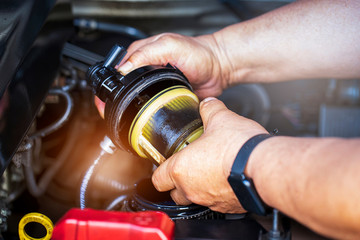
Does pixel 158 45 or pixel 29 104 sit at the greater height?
pixel 158 45

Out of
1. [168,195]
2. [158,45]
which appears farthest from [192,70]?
[168,195]

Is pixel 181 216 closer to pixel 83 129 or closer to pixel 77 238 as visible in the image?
pixel 77 238

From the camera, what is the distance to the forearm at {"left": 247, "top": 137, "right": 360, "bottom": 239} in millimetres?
499

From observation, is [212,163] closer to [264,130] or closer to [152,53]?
[264,130]

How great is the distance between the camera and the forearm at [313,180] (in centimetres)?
50

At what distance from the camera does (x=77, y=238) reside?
56 centimetres

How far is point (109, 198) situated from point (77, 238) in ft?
1.57

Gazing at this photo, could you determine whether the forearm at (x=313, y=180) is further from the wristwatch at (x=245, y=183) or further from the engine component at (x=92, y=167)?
the engine component at (x=92, y=167)

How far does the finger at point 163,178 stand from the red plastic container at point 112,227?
189 mm

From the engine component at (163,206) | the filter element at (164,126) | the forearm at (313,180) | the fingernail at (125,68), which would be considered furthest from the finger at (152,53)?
the forearm at (313,180)

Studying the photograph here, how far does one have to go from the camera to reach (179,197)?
79 centimetres

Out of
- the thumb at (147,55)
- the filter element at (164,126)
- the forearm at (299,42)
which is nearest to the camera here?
the filter element at (164,126)

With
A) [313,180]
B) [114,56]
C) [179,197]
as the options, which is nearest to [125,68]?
[114,56]

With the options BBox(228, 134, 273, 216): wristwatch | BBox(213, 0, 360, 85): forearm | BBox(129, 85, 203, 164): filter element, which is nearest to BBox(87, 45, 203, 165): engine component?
BBox(129, 85, 203, 164): filter element
